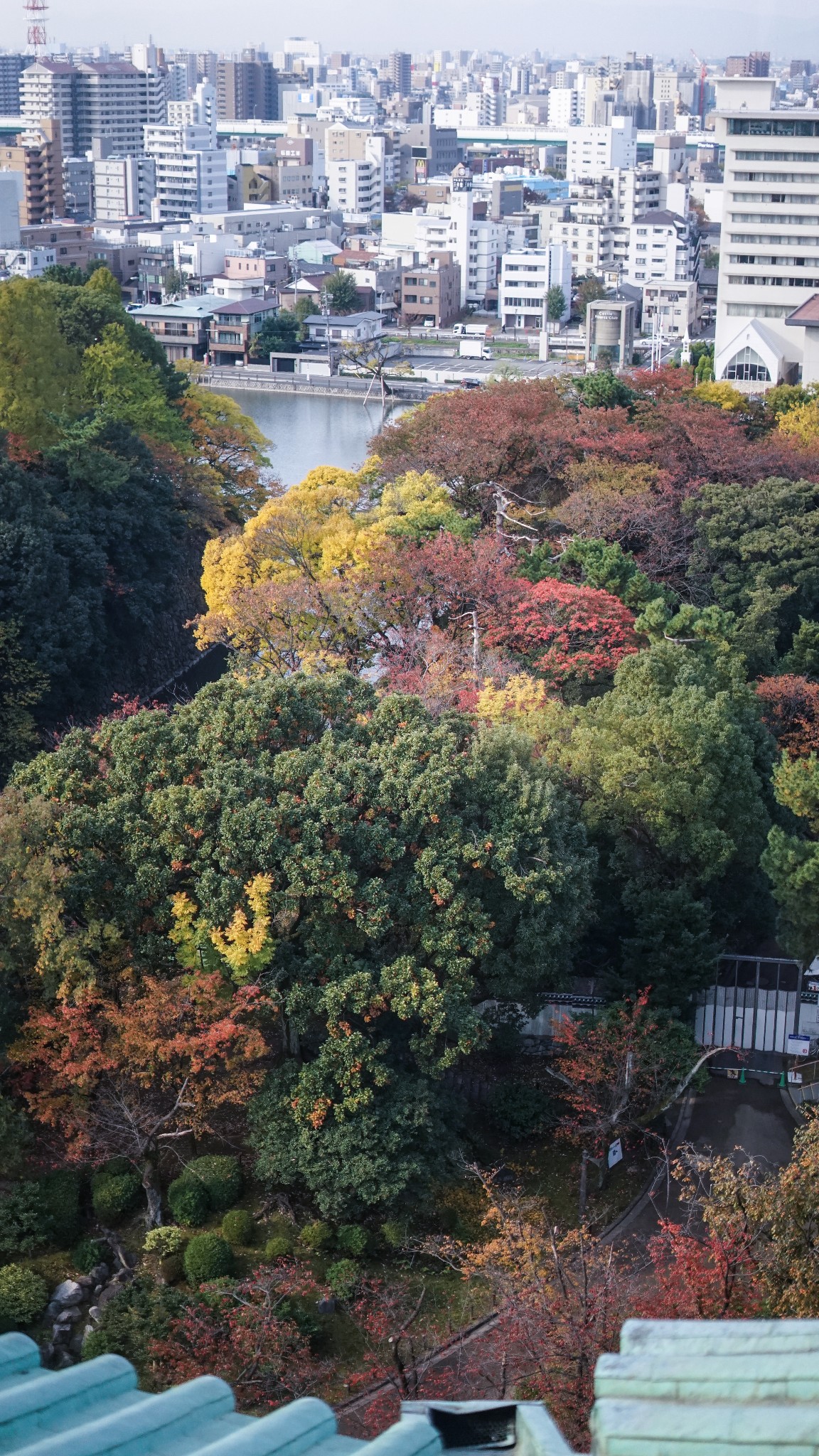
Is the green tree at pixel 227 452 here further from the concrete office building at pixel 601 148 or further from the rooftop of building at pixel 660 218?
the concrete office building at pixel 601 148

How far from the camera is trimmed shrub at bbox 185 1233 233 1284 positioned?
782 cm

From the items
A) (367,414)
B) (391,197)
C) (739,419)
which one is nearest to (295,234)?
(391,197)

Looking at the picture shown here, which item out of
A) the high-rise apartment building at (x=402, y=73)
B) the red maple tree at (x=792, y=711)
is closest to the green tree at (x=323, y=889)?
the red maple tree at (x=792, y=711)

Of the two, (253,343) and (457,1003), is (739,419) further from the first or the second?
(253,343)

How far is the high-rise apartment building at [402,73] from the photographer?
121750 mm

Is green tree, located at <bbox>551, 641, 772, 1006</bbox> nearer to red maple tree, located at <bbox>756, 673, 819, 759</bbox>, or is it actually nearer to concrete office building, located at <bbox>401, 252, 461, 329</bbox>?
red maple tree, located at <bbox>756, 673, 819, 759</bbox>

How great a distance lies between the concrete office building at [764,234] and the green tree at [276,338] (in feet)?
51.4

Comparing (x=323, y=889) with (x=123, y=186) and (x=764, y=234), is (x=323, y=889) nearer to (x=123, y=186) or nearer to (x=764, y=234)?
(x=764, y=234)

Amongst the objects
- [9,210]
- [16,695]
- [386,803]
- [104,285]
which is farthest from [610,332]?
[386,803]

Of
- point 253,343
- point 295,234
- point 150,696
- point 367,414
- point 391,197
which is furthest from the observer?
point 391,197

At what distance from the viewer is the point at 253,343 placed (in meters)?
41.6

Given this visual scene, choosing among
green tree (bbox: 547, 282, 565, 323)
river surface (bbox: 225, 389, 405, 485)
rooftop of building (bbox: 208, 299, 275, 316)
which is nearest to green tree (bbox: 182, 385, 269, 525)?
river surface (bbox: 225, 389, 405, 485)

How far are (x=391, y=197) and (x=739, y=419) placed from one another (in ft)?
176

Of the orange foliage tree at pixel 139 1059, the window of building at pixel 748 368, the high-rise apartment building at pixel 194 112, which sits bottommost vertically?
the orange foliage tree at pixel 139 1059
